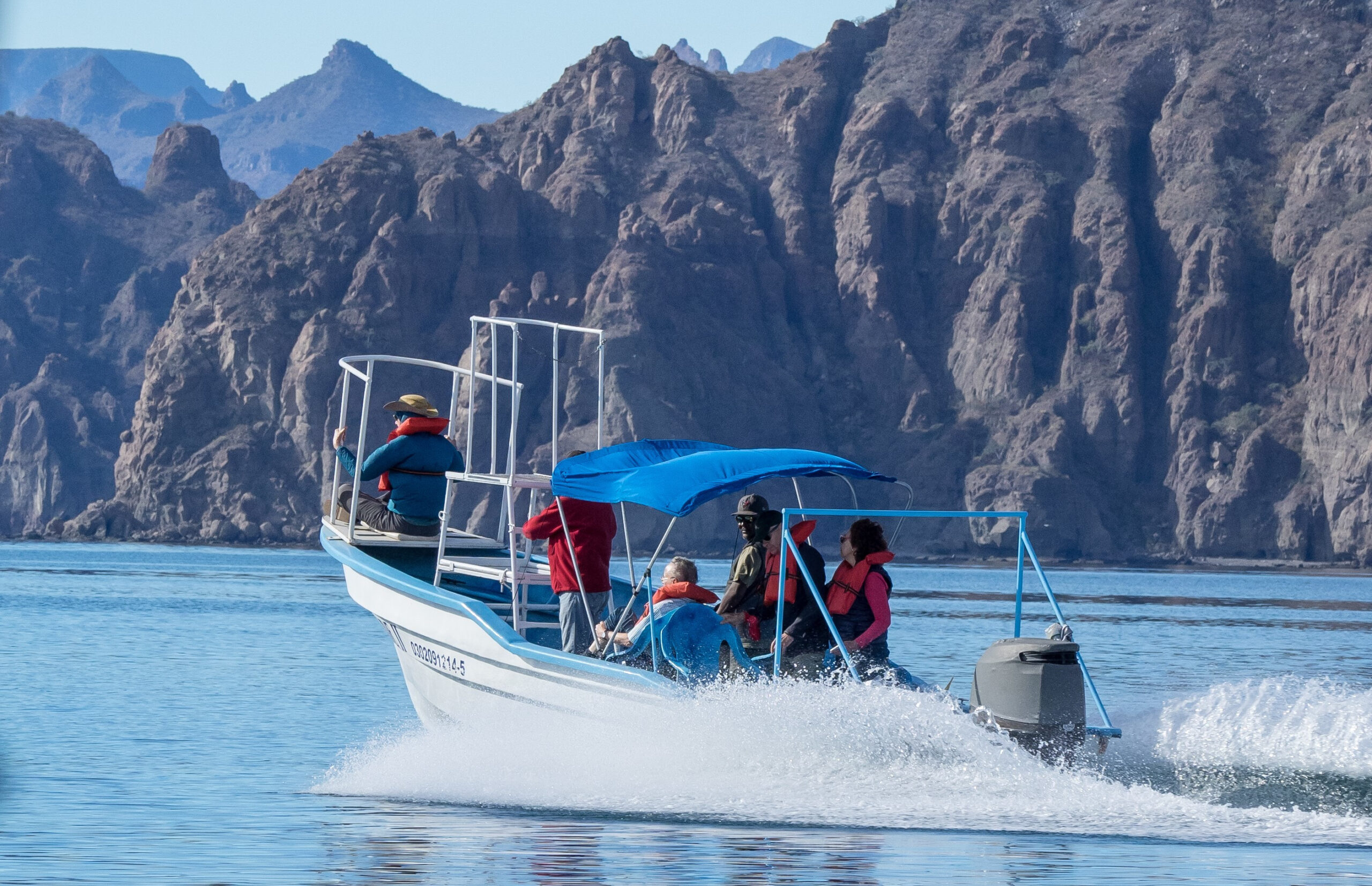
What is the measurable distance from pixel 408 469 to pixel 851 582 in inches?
230

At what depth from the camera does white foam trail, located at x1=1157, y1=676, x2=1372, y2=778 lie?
645 inches

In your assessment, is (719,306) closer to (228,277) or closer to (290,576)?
(228,277)

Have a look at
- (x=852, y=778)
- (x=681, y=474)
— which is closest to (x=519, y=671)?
(x=681, y=474)

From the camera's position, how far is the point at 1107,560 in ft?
468

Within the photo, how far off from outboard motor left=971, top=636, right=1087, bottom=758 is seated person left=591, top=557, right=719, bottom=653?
261 centimetres

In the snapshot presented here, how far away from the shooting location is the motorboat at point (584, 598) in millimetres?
13836

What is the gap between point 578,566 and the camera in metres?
16.0

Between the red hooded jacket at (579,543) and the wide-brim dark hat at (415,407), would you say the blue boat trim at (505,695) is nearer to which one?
the red hooded jacket at (579,543)

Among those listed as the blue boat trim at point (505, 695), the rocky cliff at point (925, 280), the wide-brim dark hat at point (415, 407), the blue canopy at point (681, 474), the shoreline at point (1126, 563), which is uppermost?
the rocky cliff at point (925, 280)

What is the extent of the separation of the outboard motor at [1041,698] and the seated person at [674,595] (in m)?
2.61

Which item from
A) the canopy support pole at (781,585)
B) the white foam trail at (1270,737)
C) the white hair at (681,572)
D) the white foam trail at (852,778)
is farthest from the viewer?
the white foam trail at (1270,737)

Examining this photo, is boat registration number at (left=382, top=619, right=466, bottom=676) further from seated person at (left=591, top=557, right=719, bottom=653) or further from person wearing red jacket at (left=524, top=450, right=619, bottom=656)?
seated person at (left=591, top=557, right=719, bottom=653)

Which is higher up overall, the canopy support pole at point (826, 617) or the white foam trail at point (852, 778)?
the canopy support pole at point (826, 617)

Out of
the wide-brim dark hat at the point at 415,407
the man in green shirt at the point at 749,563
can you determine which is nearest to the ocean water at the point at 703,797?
the man in green shirt at the point at 749,563
